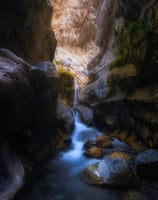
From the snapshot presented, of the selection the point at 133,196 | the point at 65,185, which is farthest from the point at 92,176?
the point at 133,196

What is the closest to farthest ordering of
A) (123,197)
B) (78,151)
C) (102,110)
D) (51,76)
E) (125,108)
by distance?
(123,197)
(51,76)
(78,151)
(125,108)
(102,110)

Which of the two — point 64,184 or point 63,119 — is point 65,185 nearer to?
point 64,184

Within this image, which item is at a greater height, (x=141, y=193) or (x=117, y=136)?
(x=141, y=193)

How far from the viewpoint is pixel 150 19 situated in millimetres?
8367

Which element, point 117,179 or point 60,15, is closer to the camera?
point 117,179

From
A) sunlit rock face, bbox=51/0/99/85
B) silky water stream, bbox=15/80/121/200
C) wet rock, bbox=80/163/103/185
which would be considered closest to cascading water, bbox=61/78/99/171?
silky water stream, bbox=15/80/121/200

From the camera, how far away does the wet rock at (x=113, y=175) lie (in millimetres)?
5742

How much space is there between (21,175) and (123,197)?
111 inches

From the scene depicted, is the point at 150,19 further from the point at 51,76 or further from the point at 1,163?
the point at 1,163

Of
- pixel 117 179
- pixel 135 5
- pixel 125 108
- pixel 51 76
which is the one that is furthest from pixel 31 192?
pixel 135 5

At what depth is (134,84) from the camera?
9.47 m

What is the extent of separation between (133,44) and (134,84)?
5.76 feet

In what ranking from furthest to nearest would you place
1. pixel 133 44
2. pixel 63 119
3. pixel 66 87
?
1. pixel 66 87
2. pixel 63 119
3. pixel 133 44

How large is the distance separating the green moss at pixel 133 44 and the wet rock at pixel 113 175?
4.31 meters
